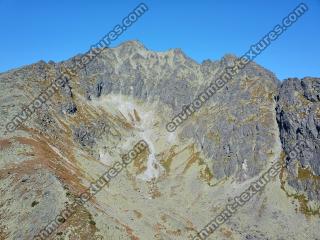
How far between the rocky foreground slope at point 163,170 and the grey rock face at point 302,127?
1.27 feet

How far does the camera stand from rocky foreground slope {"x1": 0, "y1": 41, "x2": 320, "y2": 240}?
73062 millimetres

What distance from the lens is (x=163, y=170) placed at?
174 meters

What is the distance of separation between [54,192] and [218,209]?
259 feet

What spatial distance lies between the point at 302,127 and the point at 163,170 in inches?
2212

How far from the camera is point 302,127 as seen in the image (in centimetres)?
15988

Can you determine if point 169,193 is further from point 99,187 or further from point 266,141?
point 99,187

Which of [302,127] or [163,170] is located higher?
[163,170]

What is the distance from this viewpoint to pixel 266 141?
169m

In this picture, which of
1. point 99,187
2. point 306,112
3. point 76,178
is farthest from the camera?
point 306,112

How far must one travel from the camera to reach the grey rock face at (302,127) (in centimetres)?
14475

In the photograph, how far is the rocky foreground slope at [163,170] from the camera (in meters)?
73.1

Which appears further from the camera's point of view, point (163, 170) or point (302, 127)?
point (163, 170)

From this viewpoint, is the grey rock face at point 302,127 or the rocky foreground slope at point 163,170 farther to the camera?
the grey rock face at point 302,127

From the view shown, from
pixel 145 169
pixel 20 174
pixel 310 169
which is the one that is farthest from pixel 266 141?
pixel 20 174
